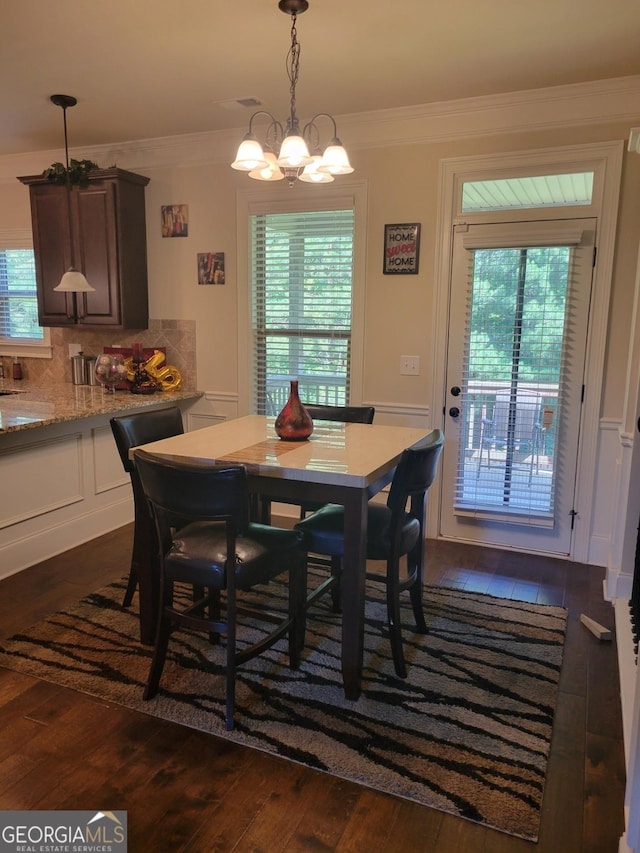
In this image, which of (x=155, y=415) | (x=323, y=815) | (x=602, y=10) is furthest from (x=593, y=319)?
(x=323, y=815)

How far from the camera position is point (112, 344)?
15.5 ft

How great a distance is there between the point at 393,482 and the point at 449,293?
1.89 metres

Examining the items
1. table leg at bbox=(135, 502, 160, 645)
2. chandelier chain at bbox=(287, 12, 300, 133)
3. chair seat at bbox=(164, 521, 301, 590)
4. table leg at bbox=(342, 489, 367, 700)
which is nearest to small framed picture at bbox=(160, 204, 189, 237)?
chandelier chain at bbox=(287, 12, 300, 133)

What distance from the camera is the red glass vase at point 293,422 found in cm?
259

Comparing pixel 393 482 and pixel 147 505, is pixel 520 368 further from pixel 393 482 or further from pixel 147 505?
pixel 147 505

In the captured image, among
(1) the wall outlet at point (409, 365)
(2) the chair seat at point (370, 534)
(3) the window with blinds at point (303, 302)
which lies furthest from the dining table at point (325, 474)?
(3) the window with blinds at point (303, 302)

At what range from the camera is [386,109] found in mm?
3629

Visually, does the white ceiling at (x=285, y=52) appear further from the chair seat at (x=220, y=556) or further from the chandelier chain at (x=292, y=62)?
the chair seat at (x=220, y=556)

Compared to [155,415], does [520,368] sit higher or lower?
higher

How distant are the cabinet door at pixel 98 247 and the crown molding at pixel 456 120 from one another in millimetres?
430

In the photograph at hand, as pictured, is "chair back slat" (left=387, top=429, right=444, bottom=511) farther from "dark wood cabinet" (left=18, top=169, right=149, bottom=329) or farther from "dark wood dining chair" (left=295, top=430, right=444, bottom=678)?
"dark wood cabinet" (left=18, top=169, right=149, bottom=329)

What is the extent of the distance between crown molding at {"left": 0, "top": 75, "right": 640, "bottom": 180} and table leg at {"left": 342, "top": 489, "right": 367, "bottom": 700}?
2592mm

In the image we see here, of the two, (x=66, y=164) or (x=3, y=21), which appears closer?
(x=3, y=21)

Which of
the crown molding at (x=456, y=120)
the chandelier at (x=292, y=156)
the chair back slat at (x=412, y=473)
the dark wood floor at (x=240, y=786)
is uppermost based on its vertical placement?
the crown molding at (x=456, y=120)
